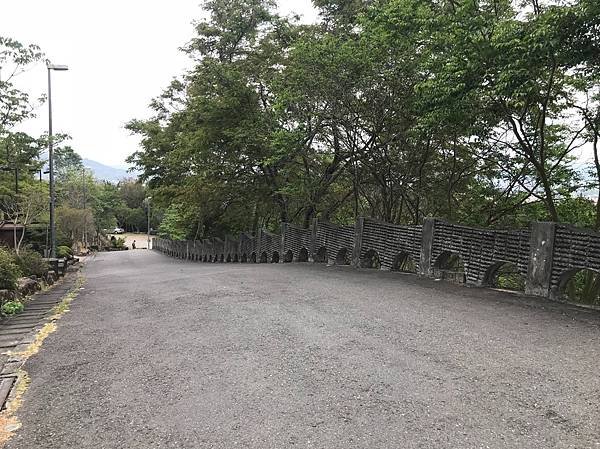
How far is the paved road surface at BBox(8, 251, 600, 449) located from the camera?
3.12 m

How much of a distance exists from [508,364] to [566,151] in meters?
8.92

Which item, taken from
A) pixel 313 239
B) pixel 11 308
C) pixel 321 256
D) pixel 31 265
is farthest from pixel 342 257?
pixel 11 308

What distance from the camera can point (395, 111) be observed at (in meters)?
12.4

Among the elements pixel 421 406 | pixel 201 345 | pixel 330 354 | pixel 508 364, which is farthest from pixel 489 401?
pixel 201 345

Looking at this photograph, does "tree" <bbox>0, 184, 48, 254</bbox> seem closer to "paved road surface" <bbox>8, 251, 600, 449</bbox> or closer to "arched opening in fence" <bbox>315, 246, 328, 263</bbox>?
"arched opening in fence" <bbox>315, 246, 328, 263</bbox>

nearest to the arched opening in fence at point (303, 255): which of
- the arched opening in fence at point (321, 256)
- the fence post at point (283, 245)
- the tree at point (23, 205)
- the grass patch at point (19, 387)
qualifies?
the arched opening in fence at point (321, 256)

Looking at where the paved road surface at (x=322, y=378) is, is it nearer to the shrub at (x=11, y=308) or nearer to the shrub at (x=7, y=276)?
the shrub at (x=11, y=308)

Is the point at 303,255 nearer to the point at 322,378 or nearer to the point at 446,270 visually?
the point at 446,270

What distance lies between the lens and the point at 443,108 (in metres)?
8.31

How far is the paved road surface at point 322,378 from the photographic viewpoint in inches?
123

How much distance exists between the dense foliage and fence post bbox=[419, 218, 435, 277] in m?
2.03

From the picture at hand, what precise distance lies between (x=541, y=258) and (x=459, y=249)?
2.01 meters

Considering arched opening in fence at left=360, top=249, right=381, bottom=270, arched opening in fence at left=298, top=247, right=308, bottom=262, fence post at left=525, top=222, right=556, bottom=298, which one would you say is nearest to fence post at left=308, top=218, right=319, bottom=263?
arched opening in fence at left=298, top=247, right=308, bottom=262

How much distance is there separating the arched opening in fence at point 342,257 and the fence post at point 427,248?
3840 mm
